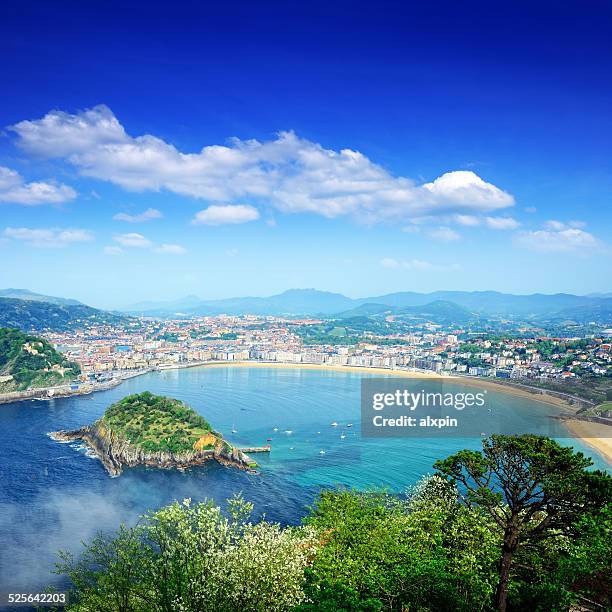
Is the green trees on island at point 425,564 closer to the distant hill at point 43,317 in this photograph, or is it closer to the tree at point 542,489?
the tree at point 542,489

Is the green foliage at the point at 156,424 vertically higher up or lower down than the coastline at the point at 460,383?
higher up

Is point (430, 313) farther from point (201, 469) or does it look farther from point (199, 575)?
point (199, 575)

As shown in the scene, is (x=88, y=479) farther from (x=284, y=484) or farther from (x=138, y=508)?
(x=284, y=484)

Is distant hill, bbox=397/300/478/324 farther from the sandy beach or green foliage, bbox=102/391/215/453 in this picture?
green foliage, bbox=102/391/215/453

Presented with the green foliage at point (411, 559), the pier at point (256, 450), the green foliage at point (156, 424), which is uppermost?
the green foliage at point (411, 559)

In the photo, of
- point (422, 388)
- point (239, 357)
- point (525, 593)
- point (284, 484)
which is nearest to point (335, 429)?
point (284, 484)

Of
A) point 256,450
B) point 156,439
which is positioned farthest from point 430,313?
point 156,439

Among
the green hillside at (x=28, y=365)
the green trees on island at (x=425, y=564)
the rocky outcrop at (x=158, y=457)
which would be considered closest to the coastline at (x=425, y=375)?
the green hillside at (x=28, y=365)

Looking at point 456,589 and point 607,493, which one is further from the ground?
point 607,493
